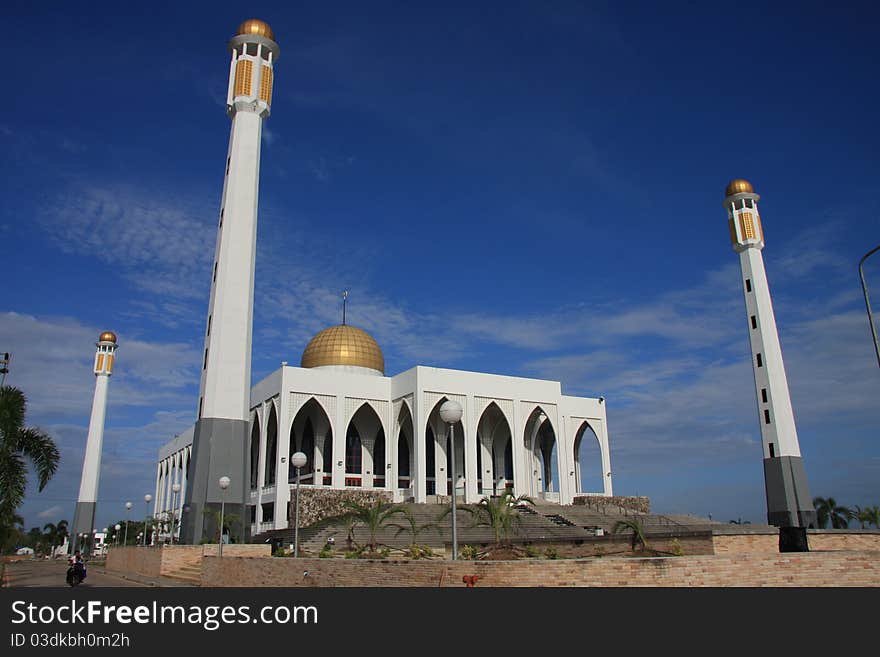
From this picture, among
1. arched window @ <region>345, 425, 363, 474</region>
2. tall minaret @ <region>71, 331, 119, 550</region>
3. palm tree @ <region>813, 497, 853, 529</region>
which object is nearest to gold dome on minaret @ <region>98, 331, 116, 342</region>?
tall minaret @ <region>71, 331, 119, 550</region>

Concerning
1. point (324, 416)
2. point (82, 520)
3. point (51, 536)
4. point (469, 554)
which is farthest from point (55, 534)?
point (469, 554)

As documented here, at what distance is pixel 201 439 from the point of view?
2372 cm

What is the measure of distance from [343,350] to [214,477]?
15.6 metres

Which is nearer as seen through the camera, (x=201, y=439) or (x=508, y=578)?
(x=508, y=578)

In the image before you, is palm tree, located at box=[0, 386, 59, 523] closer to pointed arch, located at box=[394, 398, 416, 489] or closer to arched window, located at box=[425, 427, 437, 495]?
pointed arch, located at box=[394, 398, 416, 489]

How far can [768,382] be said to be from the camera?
33.2m

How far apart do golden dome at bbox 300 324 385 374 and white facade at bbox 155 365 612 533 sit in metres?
0.55

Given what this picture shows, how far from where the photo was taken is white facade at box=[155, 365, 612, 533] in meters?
33.3

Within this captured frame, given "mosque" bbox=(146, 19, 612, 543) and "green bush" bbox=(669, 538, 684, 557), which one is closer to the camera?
"green bush" bbox=(669, 538, 684, 557)

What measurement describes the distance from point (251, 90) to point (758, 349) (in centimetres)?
2629
